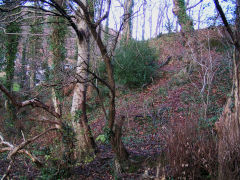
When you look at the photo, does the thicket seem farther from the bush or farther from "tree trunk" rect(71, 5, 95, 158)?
"tree trunk" rect(71, 5, 95, 158)

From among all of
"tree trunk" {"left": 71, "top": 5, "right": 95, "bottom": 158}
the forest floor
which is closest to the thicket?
the forest floor

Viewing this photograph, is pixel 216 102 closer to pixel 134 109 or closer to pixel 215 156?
pixel 134 109

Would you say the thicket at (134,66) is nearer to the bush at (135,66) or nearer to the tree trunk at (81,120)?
the bush at (135,66)

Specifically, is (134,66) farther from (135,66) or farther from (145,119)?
(145,119)

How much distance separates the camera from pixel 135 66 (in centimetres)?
1456

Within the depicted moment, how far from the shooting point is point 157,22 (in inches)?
1182

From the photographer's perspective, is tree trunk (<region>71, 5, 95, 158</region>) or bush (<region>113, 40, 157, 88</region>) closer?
tree trunk (<region>71, 5, 95, 158</region>)

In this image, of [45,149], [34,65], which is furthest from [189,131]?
[34,65]

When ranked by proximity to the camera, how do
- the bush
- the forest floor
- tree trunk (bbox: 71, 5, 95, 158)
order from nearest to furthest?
the forest floor
tree trunk (bbox: 71, 5, 95, 158)
the bush

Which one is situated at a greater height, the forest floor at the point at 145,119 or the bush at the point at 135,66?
the bush at the point at 135,66

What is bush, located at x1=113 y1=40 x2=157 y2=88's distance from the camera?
47.7 ft

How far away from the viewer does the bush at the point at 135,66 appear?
14531 millimetres

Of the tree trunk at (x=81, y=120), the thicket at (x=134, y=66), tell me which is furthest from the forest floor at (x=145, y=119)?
the thicket at (x=134, y=66)

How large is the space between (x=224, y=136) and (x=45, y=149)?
381 centimetres
